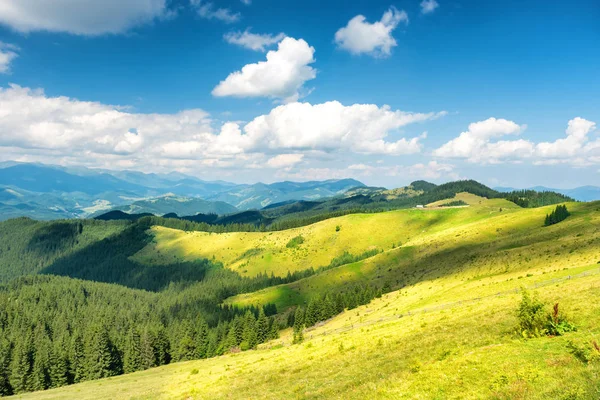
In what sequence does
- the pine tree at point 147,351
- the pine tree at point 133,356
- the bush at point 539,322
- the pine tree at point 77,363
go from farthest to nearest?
the pine tree at point 147,351 → the pine tree at point 133,356 → the pine tree at point 77,363 → the bush at point 539,322

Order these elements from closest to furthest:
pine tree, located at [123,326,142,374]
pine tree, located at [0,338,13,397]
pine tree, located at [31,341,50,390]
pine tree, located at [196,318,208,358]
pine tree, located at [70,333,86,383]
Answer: pine tree, located at [31,341,50,390], pine tree, located at [0,338,13,397], pine tree, located at [70,333,86,383], pine tree, located at [123,326,142,374], pine tree, located at [196,318,208,358]

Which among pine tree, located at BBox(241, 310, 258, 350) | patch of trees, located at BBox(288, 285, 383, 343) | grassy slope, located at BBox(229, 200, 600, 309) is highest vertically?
grassy slope, located at BBox(229, 200, 600, 309)

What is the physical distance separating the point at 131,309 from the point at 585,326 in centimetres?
20921

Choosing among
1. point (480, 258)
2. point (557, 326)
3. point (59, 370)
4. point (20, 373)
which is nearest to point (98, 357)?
point (59, 370)

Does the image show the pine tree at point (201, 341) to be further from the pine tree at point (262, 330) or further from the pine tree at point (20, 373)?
the pine tree at point (20, 373)

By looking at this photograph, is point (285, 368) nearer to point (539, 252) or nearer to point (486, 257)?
point (539, 252)

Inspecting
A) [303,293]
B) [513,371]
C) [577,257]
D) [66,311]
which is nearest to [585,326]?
[513,371]

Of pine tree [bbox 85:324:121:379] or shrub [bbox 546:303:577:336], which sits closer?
shrub [bbox 546:303:577:336]

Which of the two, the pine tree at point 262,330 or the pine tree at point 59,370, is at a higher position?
the pine tree at point 262,330

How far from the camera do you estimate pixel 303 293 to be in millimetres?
160750

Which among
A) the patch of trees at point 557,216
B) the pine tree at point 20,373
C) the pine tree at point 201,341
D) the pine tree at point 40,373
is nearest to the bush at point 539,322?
the pine tree at point 201,341

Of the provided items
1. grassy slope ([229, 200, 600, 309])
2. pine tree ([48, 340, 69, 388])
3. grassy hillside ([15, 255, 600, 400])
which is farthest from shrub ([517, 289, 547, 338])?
pine tree ([48, 340, 69, 388])

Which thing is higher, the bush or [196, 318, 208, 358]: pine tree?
the bush

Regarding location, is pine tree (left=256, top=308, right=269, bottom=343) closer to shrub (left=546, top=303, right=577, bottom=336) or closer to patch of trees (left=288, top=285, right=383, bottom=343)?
patch of trees (left=288, top=285, right=383, bottom=343)
